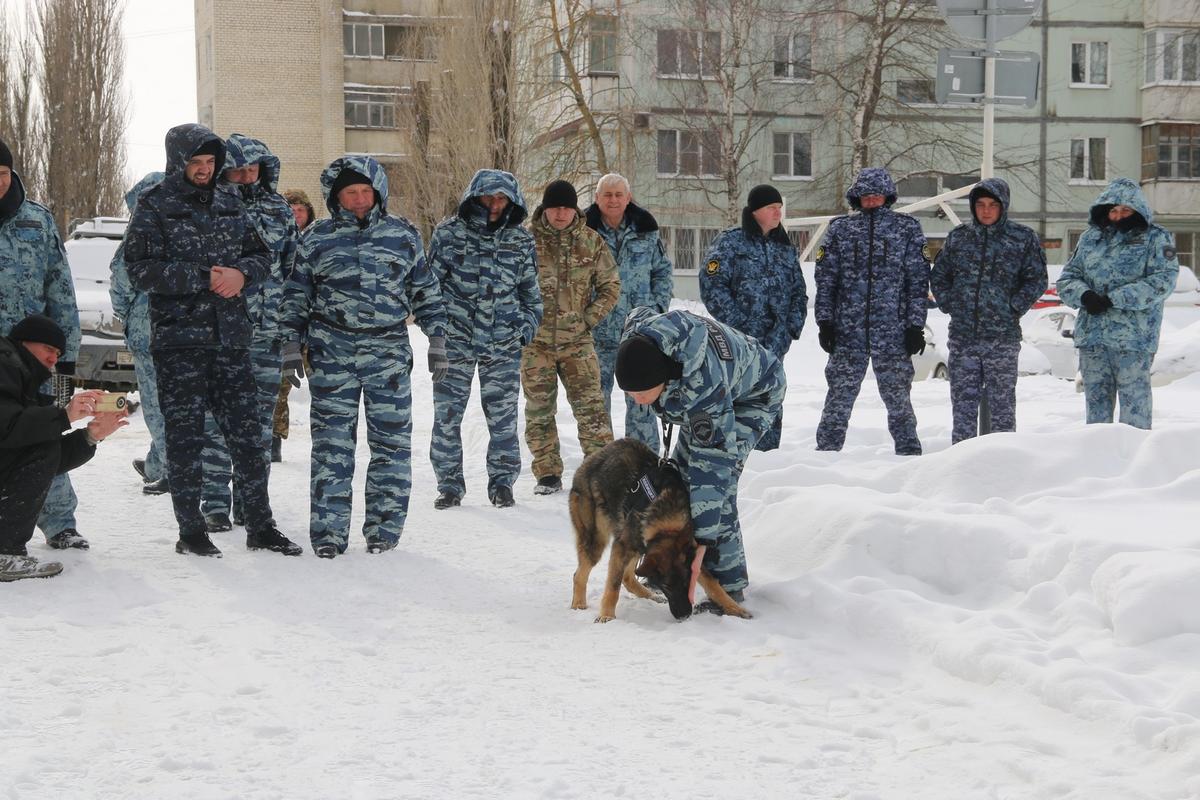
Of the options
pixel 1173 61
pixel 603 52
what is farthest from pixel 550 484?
pixel 1173 61

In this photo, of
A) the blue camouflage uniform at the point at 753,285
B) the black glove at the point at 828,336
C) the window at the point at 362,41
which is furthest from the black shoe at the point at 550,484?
the window at the point at 362,41

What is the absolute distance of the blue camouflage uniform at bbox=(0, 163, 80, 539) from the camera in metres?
6.47

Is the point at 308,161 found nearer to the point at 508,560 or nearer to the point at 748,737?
the point at 508,560

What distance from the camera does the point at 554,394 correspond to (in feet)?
29.3

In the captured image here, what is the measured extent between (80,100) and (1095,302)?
33906 millimetres

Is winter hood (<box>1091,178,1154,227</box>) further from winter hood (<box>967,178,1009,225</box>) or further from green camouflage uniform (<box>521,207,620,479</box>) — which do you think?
green camouflage uniform (<box>521,207,620,479</box>)

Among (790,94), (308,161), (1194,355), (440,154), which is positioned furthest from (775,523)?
(308,161)

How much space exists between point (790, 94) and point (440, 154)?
14.0 metres

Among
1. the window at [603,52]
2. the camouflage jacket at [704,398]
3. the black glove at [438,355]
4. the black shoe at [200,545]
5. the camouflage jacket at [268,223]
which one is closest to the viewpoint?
the camouflage jacket at [704,398]

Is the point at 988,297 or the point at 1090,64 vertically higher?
the point at 1090,64

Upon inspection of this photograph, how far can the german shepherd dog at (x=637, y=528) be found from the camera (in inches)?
214

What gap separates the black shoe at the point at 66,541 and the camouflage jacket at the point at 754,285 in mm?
4417

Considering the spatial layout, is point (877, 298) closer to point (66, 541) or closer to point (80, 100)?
point (66, 541)

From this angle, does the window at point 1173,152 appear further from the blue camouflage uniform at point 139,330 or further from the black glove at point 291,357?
the black glove at point 291,357
